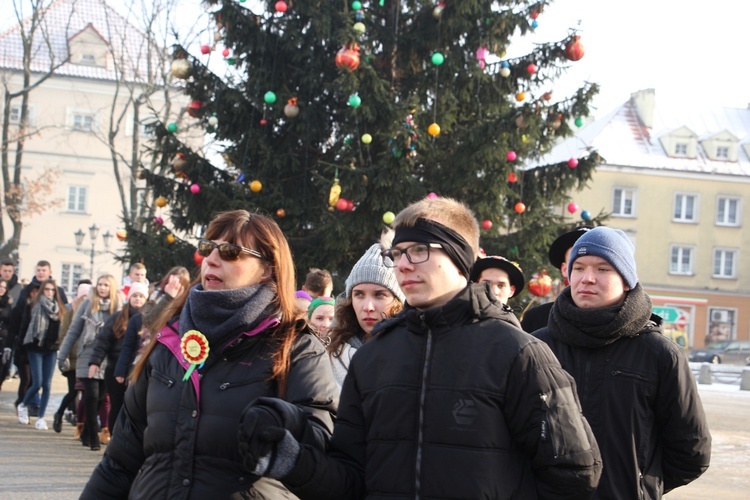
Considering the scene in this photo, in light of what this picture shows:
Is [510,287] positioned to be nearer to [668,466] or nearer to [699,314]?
[668,466]

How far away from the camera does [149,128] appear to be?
1628 cm

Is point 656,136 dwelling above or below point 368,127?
above

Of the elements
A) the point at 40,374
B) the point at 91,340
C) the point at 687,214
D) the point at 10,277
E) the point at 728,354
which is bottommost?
the point at 728,354

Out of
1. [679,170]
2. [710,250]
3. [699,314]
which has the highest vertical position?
[679,170]

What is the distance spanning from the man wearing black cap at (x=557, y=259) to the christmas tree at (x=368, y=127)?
8547mm

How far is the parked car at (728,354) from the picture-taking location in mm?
50562

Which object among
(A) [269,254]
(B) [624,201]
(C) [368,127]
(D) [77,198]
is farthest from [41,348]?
(B) [624,201]

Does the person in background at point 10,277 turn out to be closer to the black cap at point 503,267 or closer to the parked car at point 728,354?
the black cap at point 503,267

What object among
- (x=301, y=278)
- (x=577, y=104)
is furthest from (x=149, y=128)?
(x=577, y=104)

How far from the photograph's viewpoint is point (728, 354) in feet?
168

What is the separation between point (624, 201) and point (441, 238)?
2143 inches

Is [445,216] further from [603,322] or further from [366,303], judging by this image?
[366,303]

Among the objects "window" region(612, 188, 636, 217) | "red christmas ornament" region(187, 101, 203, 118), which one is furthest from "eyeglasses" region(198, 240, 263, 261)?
"window" region(612, 188, 636, 217)

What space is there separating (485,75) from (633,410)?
12.0 meters
